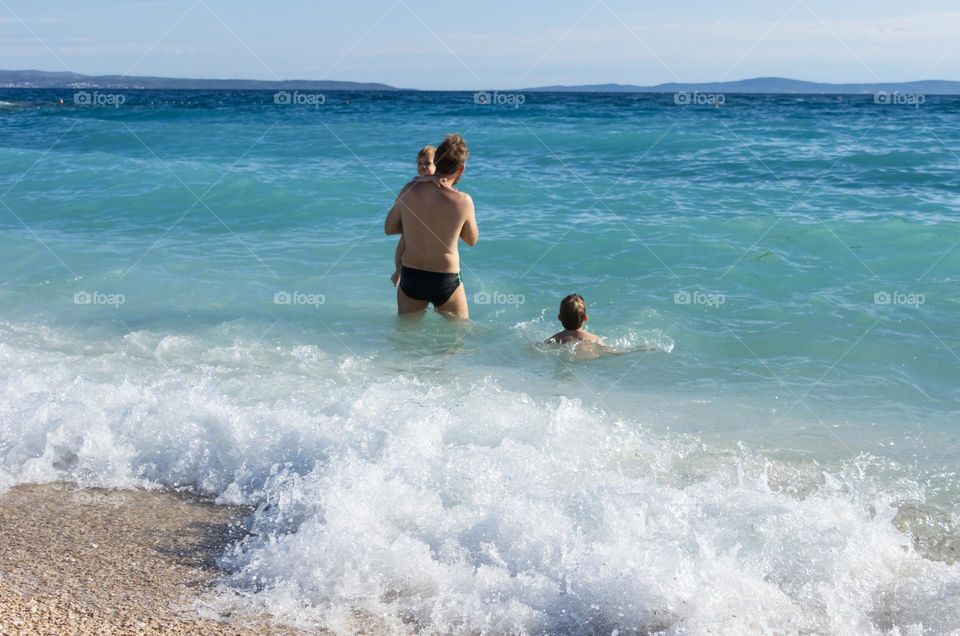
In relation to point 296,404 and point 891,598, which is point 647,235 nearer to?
point 296,404

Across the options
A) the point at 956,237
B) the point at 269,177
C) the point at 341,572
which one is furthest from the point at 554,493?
the point at 269,177

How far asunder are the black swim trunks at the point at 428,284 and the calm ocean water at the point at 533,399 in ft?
1.05

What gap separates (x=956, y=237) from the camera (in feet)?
31.7

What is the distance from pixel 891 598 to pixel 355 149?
1627 cm

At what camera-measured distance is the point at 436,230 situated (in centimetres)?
628

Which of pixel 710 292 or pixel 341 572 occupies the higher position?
pixel 710 292
